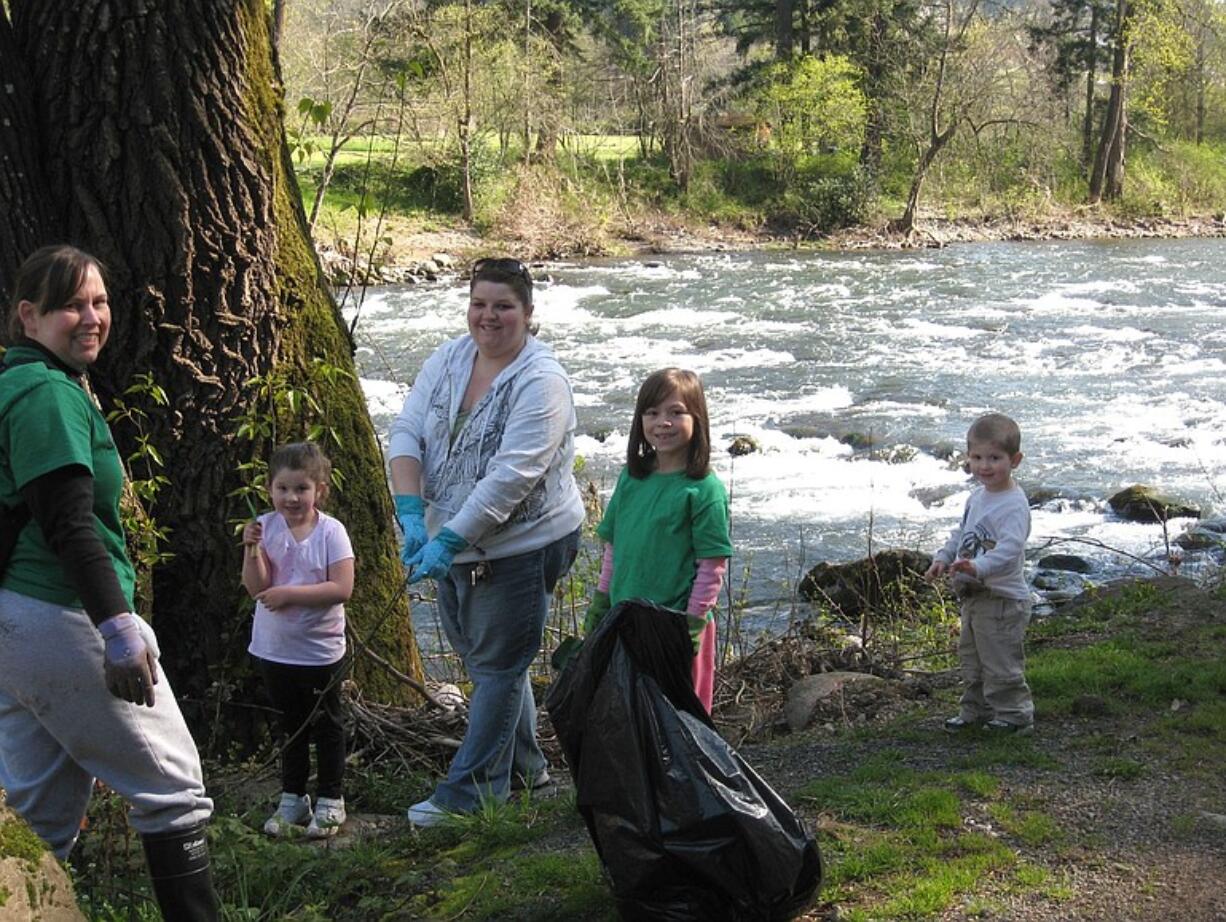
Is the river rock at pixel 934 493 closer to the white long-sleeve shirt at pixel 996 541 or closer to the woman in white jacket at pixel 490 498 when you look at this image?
the white long-sleeve shirt at pixel 996 541

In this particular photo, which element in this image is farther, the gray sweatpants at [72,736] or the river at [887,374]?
the river at [887,374]

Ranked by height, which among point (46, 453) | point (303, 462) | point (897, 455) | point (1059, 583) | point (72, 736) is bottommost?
point (1059, 583)

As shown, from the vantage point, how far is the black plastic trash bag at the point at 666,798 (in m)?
3.38

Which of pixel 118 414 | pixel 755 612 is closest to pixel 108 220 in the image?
pixel 118 414

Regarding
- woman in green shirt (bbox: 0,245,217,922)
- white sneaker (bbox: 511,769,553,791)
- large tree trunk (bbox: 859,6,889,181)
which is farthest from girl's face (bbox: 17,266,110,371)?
large tree trunk (bbox: 859,6,889,181)

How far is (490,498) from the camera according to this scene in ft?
14.4

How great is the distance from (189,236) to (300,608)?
5.40 feet

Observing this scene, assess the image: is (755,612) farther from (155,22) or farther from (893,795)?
(155,22)

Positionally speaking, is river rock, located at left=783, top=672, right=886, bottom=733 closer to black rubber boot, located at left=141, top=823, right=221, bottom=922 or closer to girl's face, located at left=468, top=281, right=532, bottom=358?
girl's face, located at left=468, top=281, right=532, bottom=358

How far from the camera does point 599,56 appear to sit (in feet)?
139

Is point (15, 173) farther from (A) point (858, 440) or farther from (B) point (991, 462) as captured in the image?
(A) point (858, 440)

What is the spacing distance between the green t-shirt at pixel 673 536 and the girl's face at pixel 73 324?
1875 mm

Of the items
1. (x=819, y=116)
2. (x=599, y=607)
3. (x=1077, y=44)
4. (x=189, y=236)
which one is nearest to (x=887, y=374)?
(x=189, y=236)

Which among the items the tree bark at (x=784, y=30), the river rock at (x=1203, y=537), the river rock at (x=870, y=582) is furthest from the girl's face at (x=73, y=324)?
the tree bark at (x=784, y=30)
